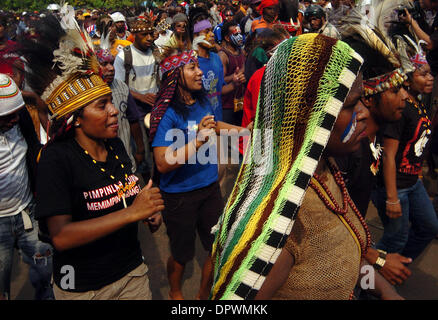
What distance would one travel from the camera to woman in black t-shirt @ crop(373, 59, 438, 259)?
10.9 feet

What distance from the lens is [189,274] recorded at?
4.13 m

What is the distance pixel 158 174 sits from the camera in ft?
10.8

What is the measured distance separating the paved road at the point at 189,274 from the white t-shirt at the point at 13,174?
142cm

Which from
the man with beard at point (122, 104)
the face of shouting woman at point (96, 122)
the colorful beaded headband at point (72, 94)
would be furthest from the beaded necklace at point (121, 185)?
the man with beard at point (122, 104)

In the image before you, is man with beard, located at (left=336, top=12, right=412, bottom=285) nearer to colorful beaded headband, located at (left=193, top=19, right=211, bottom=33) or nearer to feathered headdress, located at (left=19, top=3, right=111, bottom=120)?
feathered headdress, located at (left=19, top=3, right=111, bottom=120)

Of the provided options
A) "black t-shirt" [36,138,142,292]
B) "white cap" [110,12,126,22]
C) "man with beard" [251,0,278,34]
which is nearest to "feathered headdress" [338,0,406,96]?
"black t-shirt" [36,138,142,292]

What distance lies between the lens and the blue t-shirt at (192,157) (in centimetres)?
311

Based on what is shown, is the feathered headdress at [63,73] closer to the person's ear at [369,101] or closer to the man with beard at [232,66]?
the person's ear at [369,101]

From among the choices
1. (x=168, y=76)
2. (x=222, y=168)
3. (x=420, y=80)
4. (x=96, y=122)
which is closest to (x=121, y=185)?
(x=96, y=122)

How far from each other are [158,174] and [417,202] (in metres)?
2.36

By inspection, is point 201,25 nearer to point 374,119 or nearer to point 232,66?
point 232,66

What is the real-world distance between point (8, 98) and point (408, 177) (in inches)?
130
